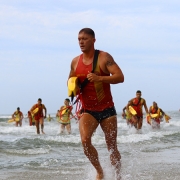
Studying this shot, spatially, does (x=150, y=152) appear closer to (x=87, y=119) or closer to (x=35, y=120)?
(x=87, y=119)

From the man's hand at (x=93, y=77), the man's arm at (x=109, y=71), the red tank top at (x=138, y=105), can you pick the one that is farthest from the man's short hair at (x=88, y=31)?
the red tank top at (x=138, y=105)

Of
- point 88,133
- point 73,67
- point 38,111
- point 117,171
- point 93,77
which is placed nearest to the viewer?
point 93,77

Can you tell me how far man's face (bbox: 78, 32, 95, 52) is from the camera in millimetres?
5637

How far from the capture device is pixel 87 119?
5.77 metres

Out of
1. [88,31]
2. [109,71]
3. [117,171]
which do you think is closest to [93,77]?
[109,71]

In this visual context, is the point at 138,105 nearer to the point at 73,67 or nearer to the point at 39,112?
the point at 39,112

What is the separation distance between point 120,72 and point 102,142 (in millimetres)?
8825

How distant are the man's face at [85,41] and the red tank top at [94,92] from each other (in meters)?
0.18

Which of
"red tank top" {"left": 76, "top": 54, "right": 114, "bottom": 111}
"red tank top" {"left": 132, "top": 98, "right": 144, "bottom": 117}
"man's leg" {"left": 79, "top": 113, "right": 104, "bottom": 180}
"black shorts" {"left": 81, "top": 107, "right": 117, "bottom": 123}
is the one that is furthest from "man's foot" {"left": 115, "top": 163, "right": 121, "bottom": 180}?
"red tank top" {"left": 132, "top": 98, "right": 144, "bottom": 117}

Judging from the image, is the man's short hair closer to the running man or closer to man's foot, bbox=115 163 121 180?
the running man

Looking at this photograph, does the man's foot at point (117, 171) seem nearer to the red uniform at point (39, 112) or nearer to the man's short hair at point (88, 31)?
the man's short hair at point (88, 31)

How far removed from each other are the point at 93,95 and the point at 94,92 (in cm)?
5

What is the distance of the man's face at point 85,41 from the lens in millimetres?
5637

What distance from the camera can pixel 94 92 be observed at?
568 centimetres
